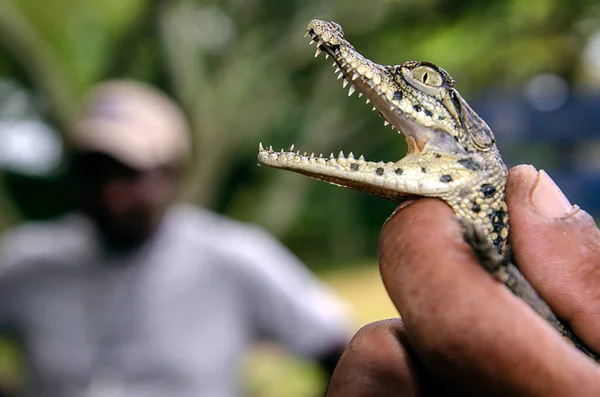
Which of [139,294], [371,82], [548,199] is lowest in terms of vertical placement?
[548,199]

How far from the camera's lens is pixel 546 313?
1797 mm

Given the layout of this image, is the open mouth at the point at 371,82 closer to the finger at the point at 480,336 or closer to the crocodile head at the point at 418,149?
the crocodile head at the point at 418,149

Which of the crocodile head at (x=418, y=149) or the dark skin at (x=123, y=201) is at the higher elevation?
the dark skin at (x=123, y=201)

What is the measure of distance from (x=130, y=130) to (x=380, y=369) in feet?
10.7

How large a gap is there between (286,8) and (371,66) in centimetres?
601

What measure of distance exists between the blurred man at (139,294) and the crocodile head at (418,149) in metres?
2.53

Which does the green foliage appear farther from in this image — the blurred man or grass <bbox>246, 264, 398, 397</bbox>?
the blurred man

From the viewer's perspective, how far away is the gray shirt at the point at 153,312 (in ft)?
13.7

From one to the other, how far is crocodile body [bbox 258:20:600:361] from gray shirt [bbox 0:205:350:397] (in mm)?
2609

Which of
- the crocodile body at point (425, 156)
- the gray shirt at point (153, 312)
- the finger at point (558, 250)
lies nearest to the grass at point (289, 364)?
the gray shirt at point (153, 312)

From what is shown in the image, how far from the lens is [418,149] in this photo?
2057mm

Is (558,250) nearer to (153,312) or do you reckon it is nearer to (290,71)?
(153,312)

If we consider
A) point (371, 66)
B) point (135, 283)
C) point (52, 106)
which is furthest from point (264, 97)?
point (371, 66)

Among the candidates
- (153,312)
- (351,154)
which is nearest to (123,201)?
(153,312)
